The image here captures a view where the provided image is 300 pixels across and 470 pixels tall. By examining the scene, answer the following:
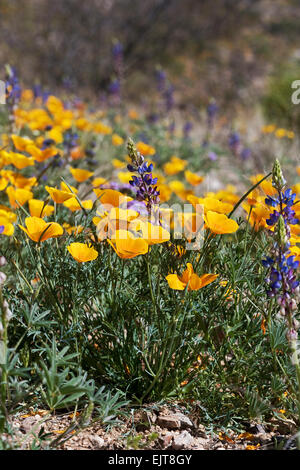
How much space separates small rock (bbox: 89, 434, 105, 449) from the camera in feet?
5.31

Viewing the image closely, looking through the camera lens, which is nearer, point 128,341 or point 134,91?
point 128,341

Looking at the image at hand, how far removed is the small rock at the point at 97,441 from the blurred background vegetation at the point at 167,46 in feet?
29.5

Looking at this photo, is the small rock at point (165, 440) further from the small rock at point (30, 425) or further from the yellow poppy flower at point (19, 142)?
the yellow poppy flower at point (19, 142)

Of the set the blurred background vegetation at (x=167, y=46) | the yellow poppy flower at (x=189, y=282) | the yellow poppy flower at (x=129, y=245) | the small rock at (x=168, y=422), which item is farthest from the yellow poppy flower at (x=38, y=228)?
the blurred background vegetation at (x=167, y=46)

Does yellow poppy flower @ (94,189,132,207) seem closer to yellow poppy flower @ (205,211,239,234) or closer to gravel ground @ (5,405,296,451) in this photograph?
yellow poppy flower @ (205,211,239,234)

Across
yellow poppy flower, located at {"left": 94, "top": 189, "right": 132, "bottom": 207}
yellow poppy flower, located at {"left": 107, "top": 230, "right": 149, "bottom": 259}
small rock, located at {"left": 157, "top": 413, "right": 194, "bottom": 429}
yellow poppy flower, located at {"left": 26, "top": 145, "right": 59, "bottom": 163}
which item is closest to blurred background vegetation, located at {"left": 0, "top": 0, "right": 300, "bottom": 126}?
yellow poppy flower, located at {"left": 26, "top": 145, "right": 59, "bottom": 163}

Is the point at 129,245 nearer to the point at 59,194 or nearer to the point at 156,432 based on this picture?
the point at 59,194

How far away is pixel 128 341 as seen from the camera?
5.75 feet

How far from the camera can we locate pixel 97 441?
1630 millimetres

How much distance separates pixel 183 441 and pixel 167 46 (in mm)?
13795

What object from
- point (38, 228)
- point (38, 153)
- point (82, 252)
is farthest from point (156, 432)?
point (38, 153)
